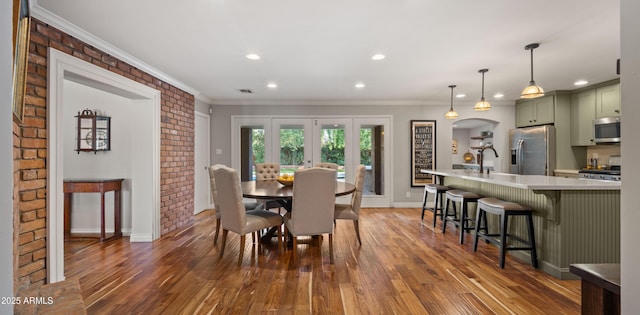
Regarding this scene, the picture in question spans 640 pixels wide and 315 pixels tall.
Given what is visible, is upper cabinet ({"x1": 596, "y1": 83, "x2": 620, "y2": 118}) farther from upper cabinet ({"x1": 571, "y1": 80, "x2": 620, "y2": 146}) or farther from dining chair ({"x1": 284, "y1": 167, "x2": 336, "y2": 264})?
dining chair ({"x1": 284, "y1": 167, "x2": 336, "y2": 264})

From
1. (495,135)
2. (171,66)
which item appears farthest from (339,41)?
(495,135)

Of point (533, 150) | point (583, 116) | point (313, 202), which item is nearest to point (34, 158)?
point (313, 202)

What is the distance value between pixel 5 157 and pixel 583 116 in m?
6.67

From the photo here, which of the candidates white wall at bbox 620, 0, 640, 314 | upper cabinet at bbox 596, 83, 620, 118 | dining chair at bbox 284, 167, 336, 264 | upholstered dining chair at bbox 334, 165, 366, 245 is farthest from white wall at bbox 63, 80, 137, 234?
upper cabinet at bbox 596, 83, 620, 118

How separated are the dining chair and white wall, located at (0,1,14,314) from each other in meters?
2.01

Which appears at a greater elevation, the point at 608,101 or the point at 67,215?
the point at 608,101

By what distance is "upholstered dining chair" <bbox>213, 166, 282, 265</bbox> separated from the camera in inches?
105

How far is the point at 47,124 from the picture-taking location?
2.22 metres

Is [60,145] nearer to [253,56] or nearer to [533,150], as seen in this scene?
[253,56]

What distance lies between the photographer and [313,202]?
2717 mm

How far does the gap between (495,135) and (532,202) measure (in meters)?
3.72

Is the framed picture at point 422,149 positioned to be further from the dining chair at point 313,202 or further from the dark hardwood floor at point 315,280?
the dining chair at point 313,202

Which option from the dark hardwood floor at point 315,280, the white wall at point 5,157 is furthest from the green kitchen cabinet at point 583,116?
the white wall at point 5,157

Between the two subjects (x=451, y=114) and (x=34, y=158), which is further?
(x=451, y=114)
